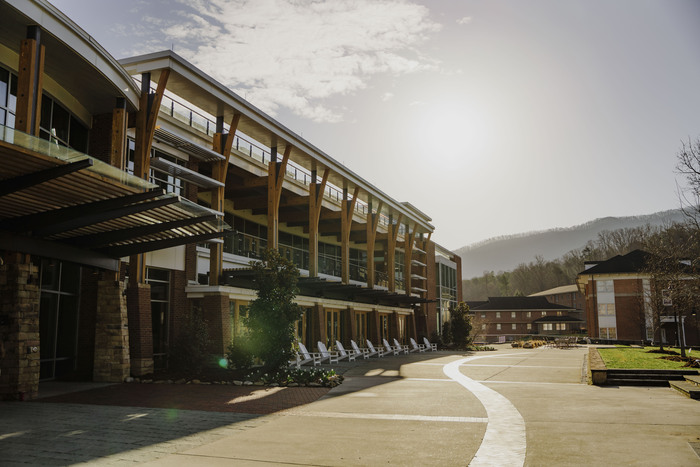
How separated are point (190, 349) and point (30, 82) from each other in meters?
8.86

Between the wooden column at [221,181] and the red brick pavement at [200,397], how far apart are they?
621 cm

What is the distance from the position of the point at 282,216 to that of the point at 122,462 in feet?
86.2

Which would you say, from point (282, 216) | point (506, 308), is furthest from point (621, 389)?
point (506, 308)

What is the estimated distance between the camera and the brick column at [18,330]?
40.3ft

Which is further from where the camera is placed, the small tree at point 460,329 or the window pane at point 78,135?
the small tree at point 460,329

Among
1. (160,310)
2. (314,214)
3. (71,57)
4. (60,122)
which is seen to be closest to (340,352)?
(314,214)

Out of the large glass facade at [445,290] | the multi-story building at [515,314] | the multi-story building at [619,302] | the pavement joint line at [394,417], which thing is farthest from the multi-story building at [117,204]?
the multi-story building at [515,314]

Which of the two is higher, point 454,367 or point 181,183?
point 181,183

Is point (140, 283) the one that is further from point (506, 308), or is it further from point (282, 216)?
point (506, 308)

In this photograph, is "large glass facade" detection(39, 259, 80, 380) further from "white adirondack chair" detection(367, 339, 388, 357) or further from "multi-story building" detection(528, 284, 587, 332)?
"multi-story building" detection(528, 284, 587, 332)

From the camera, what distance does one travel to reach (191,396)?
43.4ft

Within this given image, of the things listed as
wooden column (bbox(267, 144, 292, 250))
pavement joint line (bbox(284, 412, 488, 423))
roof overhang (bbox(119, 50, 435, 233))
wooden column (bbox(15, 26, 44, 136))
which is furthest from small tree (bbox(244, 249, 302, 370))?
wooden column (bbox(15, 26, 44, 136))

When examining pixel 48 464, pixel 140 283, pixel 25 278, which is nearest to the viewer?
pixel 48 464

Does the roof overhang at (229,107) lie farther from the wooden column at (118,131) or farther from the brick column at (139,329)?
the brick column at (139,329)
